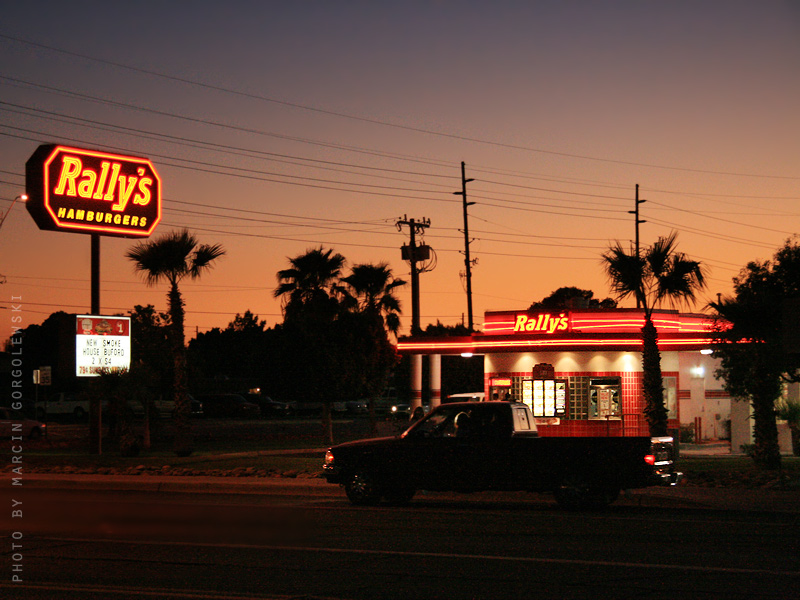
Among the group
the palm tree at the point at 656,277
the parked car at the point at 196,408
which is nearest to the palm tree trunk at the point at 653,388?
the palm tree at the point at 656,277

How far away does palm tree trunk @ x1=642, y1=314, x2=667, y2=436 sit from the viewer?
2455 cm

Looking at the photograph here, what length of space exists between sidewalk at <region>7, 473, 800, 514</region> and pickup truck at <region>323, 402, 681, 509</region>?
1.05 metres

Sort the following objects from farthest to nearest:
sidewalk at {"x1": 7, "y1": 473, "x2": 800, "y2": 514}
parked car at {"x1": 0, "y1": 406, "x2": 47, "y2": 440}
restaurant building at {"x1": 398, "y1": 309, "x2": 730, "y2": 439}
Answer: parked car at {"x1": 0, "y1": 406, "x2": 47, "y2": 440}
restaurant building at {"x1": 398, "y1": 309, "x2": 730, "y2": 439}
sidewalk at {"x1": 7, "y1": 473, "x2": 800, "y2": 514}

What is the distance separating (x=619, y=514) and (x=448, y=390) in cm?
4351

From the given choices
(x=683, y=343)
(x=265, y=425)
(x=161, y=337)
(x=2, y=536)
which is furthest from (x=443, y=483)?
(x=265, y=425)

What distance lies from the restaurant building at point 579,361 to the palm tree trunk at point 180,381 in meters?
9.25

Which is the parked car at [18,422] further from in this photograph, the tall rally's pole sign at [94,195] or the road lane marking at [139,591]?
the road lane marking at [139,591]

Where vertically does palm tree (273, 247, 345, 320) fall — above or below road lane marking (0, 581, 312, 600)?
above

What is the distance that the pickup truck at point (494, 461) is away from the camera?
620 inches

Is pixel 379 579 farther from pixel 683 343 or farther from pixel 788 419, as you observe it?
pixel 683 343

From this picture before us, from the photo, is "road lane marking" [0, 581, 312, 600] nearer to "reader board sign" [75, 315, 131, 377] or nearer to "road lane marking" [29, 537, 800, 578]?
"road lane marking" [29, 537, 800, 578]

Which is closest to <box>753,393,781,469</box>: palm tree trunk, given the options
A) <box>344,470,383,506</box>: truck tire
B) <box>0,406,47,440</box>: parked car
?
<box>344,470,383,506</box>: truck tire

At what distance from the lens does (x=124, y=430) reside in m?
29.1

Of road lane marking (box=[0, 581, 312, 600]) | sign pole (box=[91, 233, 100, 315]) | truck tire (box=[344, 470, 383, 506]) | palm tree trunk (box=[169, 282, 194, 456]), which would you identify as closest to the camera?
road lane marking (box=[0, 581, 312, 600])
